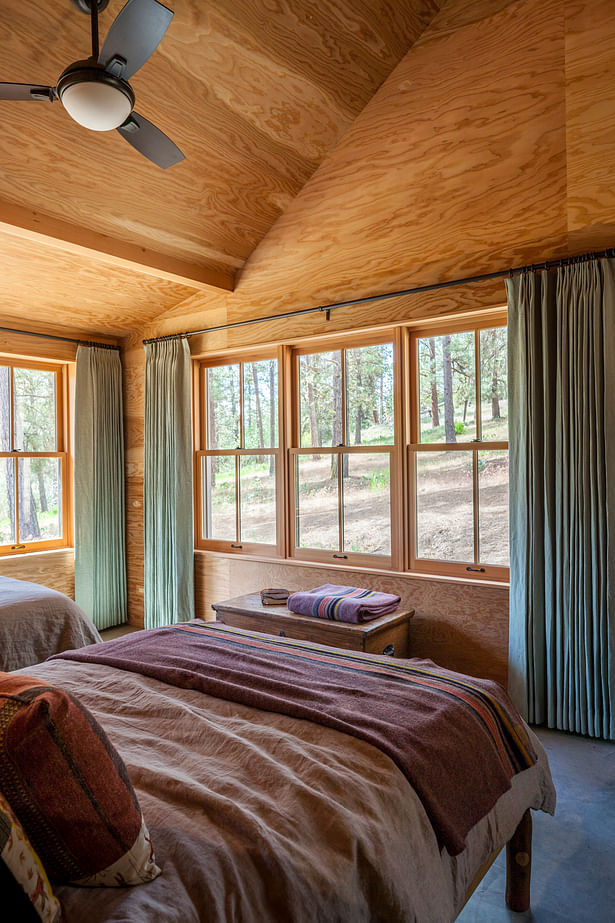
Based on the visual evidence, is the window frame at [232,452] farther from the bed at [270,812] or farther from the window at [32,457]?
the bed at [270,812]

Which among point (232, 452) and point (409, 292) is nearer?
point (409, 292)

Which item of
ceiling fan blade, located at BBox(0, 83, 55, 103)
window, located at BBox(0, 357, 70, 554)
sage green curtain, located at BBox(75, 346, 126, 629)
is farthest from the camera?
sage green curtain, located at BBox(75, 346, 126, 629)

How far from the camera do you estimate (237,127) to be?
325 cm

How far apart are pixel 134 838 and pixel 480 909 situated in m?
1.37

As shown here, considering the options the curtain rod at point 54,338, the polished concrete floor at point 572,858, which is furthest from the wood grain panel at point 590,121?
the curtain rod at point 54,338

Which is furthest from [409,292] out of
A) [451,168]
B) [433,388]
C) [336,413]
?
[336,413]

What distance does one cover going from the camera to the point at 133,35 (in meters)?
1.79

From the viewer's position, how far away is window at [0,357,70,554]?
185 inches

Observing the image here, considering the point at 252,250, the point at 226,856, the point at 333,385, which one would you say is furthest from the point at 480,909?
the point at 252,250

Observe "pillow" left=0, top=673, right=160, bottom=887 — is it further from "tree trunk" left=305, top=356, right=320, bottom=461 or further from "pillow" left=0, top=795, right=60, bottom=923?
"tree trunk" left=305, top=356, right=320, bottom=461

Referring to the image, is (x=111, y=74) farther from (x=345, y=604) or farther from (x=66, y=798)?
(x=345, y=604)

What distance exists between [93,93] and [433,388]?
2.35 metres

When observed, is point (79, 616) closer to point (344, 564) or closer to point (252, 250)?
point (344, 564)

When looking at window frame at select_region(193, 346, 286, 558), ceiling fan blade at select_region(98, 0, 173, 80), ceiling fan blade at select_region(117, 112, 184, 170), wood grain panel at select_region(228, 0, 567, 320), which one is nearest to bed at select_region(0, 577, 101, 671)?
window frame at select_region(193, 346, 286, 558)
